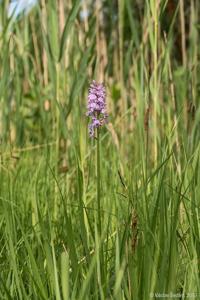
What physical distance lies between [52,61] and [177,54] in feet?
7.38

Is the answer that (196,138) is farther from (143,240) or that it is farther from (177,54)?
(177,54)

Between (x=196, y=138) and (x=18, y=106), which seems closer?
(x=196, y=138)

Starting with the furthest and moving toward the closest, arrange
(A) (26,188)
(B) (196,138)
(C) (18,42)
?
(C) (18,42), (A) (26,188), (B) (196,138)

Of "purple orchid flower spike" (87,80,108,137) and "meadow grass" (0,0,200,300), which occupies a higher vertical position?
"purple orchid flower spike" (87,80,108,137)

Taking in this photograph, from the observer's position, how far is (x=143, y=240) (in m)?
0.88

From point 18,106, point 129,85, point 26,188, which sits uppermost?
point 129,85

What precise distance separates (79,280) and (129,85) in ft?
6.07

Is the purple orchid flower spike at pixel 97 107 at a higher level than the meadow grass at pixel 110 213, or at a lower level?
higher

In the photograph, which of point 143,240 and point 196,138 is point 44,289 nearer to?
point 143,240

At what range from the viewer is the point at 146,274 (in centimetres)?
78

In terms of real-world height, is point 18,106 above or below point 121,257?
above

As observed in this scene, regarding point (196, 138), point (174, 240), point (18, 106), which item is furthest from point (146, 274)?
point (18, 106)

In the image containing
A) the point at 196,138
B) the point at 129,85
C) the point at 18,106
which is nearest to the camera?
the point at 196,138

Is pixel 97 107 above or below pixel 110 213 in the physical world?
above
